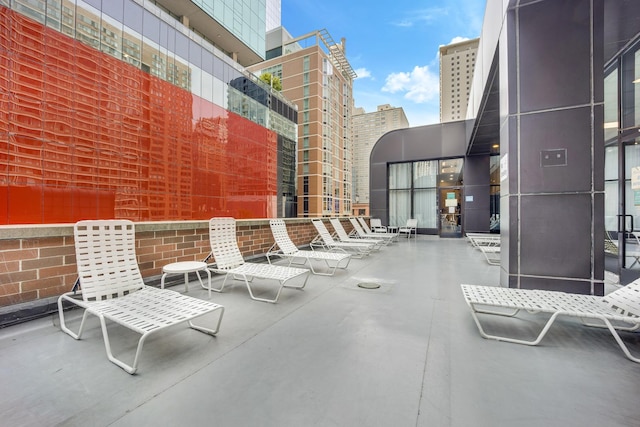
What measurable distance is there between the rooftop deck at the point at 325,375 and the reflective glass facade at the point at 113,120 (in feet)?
21.4

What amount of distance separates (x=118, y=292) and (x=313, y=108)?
103ft

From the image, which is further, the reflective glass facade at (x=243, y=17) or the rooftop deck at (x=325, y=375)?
the reflective glass facade at (x=243, y=17)

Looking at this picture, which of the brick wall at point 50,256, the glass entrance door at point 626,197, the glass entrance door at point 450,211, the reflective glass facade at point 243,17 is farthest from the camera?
the reflective glass facade at point 243,17

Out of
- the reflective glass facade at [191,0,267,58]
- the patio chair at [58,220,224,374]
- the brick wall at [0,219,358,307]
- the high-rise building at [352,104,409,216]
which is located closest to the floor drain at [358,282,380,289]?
the patio chair at [58,220,224,374]

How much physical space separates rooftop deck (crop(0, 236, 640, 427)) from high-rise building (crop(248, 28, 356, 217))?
1123 inches

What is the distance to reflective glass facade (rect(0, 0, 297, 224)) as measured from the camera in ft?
21.3

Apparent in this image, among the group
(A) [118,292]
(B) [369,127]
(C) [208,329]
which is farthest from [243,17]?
(B) [369,127]

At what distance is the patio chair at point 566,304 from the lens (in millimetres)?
2123

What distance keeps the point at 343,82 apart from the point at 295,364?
44.7 m

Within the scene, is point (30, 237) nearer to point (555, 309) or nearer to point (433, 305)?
point (433, 305)

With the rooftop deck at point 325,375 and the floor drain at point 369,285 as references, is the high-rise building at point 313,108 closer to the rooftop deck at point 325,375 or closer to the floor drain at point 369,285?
the floor drain at point 369,285

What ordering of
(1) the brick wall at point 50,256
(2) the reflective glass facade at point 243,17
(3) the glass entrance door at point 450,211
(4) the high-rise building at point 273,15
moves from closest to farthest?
1. (1) the brick wall at point 50,256
2. (3) the glass entrance door at point 450,211
3. (2) the reflective glass facade at point 243,17
4. (4) the high-rise building at point 273,15

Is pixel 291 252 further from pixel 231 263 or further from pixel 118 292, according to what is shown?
pixel 118 292

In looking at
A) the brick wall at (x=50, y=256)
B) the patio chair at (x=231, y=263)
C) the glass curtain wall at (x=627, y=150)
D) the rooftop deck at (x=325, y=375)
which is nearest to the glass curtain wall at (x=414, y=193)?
the glass curtain wall at (x=627, y=150)
